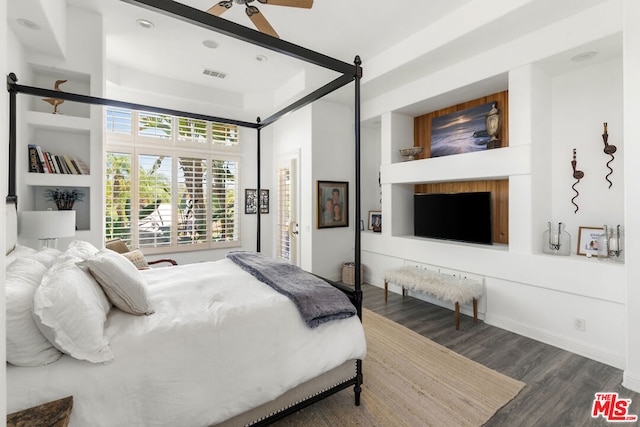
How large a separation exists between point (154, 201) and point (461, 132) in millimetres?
4597

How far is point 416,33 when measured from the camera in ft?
11.2

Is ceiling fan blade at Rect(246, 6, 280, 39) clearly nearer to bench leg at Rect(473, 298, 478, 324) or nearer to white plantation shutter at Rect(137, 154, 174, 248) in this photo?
white plantation shutter at Rect(137, 154, 174, 248)

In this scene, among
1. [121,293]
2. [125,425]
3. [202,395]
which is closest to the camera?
[125,425]

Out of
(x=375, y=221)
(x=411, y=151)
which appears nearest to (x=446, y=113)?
(x=411, y=151)

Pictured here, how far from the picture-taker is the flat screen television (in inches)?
138

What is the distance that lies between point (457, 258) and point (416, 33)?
2672 mm

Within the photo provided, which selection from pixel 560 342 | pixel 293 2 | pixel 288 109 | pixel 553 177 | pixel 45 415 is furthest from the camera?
pixel 553 177

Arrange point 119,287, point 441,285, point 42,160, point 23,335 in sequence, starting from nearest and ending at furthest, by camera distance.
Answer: point 23,335 → point 119,287 → point 42,160 → point 441,285

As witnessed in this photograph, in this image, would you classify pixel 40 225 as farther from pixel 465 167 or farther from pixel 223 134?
pixel 465 167

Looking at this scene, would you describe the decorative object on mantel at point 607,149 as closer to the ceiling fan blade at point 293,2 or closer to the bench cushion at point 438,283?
the bench cushion at point 438,283

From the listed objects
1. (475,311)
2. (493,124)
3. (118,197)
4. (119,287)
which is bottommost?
(475,311)

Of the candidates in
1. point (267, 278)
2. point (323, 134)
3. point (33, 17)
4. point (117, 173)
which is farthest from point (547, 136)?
point (117, 173)

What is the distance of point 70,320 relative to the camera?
1.25 m

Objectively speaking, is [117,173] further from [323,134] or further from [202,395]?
[202,395]
